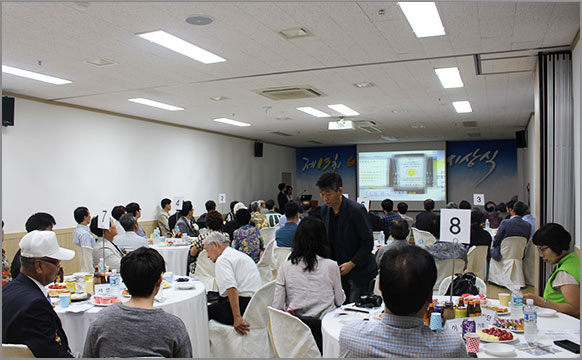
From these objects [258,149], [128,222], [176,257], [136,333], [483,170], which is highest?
[258,149]

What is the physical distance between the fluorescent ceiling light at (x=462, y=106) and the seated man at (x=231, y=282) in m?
6.55

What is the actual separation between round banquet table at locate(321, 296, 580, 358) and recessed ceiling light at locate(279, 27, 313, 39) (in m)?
2.82

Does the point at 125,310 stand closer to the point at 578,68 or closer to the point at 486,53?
the point at 578,68

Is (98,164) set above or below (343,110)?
below

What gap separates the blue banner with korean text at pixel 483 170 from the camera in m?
16.2

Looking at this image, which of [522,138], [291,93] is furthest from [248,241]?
[522,138]

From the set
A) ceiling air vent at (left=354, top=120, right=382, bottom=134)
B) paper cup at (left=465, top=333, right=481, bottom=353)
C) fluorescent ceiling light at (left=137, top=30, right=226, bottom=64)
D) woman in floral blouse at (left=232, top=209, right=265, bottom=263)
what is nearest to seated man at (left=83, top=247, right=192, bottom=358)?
paper cup at (left=465, top=333, right=481, bottom=353)

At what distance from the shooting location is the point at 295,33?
4.73 metres

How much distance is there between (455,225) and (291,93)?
Result: 4.83 meters

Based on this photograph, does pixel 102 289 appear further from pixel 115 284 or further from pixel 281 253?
pixel 281 253

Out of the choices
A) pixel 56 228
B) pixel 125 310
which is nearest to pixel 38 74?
pixel 56 228

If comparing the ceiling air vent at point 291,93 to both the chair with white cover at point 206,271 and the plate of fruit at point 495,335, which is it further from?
the plate of fruit at point 495,335

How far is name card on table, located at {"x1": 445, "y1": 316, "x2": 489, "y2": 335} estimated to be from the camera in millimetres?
2574

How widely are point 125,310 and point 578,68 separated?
465cm
